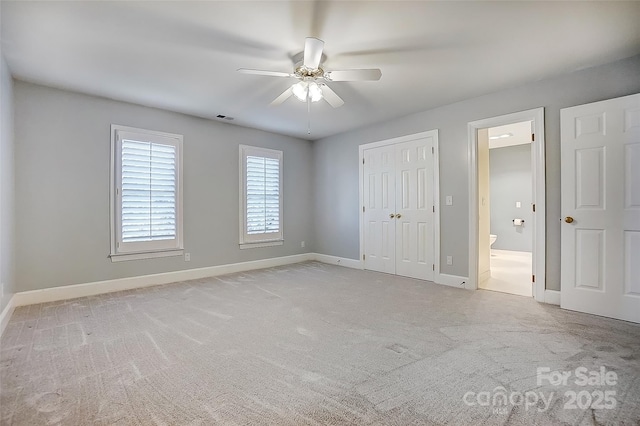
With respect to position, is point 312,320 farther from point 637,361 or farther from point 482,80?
point 482,80

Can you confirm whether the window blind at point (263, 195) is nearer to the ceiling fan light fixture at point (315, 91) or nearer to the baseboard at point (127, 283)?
the baseboard at point (127, 283)

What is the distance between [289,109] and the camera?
441 cm

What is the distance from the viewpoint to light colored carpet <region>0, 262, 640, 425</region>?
1.59m

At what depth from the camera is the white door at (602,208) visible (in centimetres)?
283

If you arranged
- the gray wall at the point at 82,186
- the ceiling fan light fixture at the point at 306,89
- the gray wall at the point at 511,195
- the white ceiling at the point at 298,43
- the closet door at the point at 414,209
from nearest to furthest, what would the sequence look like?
1. the white ceiling at the point at 298,43
2. the ceiling fan light fixture at the point at 306,89
3. the gray wall at the point at 82,186
4. the closet door at the point at 414,209
5. the gray wall at the point at 511,195

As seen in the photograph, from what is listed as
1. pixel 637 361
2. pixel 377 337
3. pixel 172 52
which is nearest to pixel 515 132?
pixel 637 361

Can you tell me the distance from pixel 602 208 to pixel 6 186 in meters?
5.89

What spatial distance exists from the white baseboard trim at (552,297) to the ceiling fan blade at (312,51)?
3.50m

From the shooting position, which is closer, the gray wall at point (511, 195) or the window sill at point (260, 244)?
the window sill at point (260, 244)

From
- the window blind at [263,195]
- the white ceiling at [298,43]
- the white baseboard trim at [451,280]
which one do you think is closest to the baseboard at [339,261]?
the window blind at [263,195]

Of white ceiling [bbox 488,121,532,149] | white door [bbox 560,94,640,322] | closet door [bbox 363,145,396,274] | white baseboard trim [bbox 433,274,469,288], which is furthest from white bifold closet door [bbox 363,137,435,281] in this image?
white ceiling [bbox 488,121,532,149]

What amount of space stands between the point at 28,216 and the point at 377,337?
13.4ft

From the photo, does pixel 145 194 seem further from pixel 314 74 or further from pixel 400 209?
pixel 400 209

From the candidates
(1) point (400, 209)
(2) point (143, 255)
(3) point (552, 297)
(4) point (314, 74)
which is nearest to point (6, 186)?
(2) point (143, 255)
